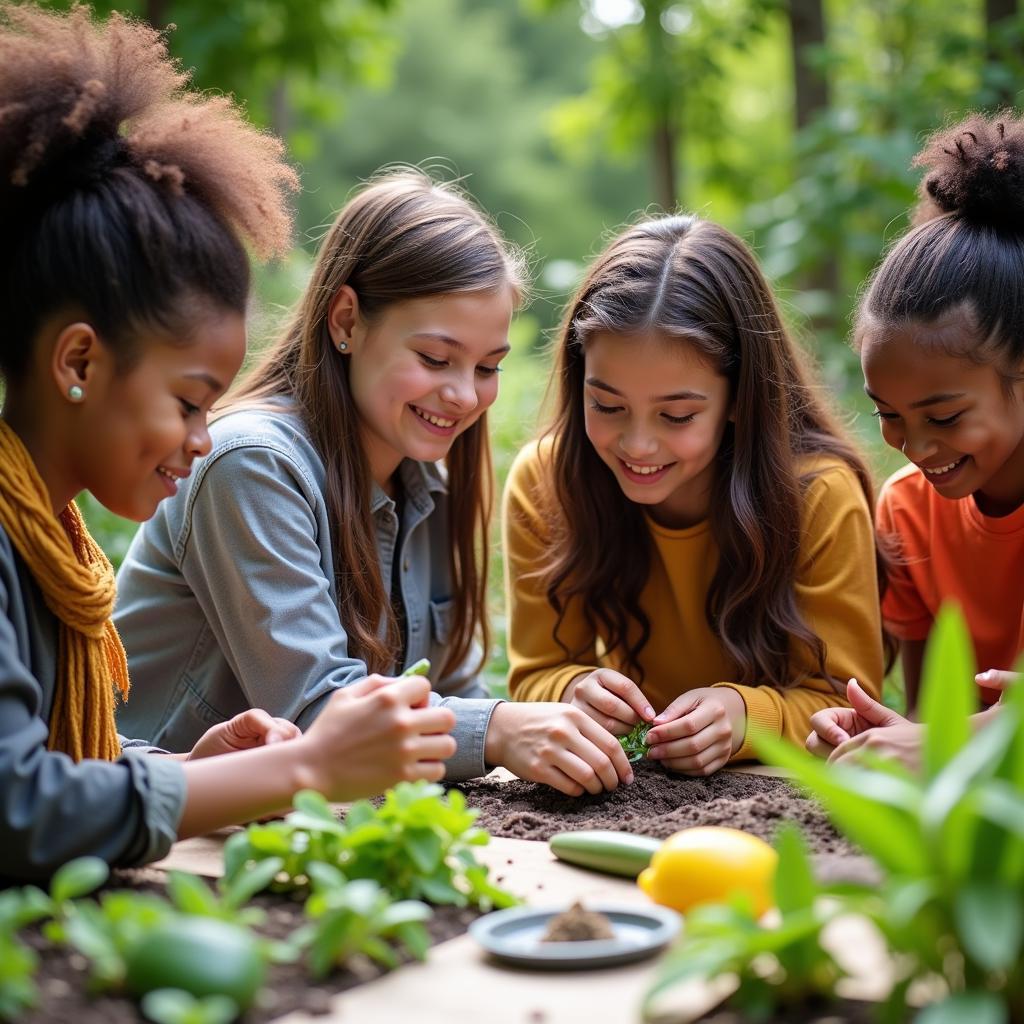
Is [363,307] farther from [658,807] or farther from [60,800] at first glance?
[60,800]

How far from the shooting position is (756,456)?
114 inches

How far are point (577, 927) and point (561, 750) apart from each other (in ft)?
2.71

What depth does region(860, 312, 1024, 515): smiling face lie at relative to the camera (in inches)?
102

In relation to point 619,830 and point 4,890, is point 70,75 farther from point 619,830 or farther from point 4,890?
point 619,830

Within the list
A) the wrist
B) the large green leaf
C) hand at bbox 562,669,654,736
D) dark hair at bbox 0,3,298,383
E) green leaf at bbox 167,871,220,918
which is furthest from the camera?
hand at bbox 562,669,654,736

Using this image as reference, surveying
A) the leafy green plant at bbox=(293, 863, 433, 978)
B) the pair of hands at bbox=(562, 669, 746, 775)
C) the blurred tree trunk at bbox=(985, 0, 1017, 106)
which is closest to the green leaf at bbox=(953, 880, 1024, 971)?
the leafy green plant at bbox=(293, 863, 433, 978)

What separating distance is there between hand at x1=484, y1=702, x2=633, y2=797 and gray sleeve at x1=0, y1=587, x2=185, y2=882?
75 centimetres

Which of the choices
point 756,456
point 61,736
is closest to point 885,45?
point 756,456

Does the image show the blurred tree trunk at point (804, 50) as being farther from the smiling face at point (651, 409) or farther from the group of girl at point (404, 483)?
the smiling face at point (651, 409)

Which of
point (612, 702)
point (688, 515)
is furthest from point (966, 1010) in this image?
point (688, 515)

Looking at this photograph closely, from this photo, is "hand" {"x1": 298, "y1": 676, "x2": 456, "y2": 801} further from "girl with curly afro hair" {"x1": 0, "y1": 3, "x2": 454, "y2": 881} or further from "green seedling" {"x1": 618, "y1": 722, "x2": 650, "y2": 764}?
"green seedling" {"x1": 618, "y1": 722, "x2": 650, "y2": 764}

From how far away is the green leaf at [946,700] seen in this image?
4.14 ft

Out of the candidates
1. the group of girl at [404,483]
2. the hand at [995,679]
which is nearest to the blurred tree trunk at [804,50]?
the group of girl at [404,483]

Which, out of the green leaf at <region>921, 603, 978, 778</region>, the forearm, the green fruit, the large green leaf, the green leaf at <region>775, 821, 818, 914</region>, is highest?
the green leaf at <region>921, 603, 978, 778</region>
